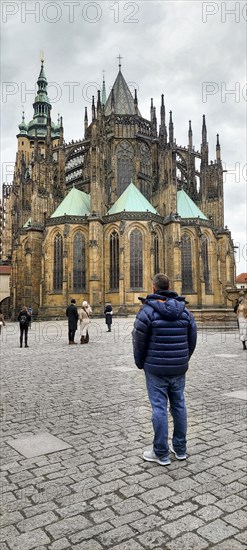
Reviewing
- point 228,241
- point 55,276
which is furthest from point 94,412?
point 228,241

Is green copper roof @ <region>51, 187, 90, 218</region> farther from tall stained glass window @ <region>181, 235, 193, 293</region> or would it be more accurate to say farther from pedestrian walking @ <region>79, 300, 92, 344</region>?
pedestrian walking @ <region>79, 300, 92, 344</region>

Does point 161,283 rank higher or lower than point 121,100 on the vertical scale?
lower

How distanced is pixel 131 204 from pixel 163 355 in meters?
34.3

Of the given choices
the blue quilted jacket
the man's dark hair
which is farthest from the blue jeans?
the man's dark hair

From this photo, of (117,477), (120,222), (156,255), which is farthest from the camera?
(156,255)

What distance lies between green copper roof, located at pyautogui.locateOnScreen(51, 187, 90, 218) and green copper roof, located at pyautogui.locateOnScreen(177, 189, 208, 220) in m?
9.55

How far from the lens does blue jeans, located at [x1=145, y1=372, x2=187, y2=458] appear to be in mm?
3664

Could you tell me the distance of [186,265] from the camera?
39.4 m

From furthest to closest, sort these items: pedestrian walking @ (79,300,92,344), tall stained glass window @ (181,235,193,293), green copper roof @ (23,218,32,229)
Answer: green copper roof @ (23,218,32,229) → tall stained glass window @ (181,235,193,293) → pedestrian walking @ (79,300,92,344)

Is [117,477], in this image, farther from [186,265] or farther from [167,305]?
[186,265]

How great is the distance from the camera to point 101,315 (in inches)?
1355

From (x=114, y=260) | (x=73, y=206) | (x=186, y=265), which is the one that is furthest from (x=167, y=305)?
(x=186, y=265)

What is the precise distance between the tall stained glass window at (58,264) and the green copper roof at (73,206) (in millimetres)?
2343

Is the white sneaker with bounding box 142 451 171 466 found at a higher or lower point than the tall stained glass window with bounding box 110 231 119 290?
lower
